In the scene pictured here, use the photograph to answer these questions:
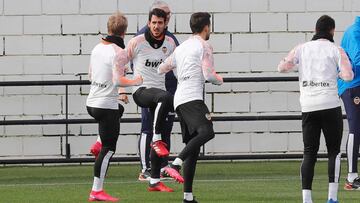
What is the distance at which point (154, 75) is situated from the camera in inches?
463

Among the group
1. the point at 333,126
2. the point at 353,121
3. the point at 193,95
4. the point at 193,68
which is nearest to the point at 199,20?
the point at 193,68

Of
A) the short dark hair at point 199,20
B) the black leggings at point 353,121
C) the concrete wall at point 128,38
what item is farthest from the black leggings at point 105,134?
the concrete wall at point 128,38

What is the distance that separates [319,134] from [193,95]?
3.59 ft

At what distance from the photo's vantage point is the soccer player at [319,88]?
975 centimetres

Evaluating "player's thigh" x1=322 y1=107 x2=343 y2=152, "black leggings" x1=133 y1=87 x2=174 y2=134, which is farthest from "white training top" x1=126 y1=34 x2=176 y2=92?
"player's thigh" x1=322 y1=107 x2=343 y2=152

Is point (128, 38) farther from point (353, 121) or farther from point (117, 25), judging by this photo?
point (117, 25)

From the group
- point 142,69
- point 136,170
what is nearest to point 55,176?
point 136,170

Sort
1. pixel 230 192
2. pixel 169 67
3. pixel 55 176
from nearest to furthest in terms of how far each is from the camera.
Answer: pixel 169 67 → pixel 230 192 → pixel 55 176

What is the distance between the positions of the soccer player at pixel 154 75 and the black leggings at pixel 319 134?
1.70 meters

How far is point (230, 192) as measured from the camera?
37.8ft

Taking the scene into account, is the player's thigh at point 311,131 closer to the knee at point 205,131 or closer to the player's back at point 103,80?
the knee at point 205,131

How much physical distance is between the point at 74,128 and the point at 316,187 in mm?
4344

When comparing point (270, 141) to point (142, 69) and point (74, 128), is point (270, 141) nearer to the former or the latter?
point (74, 128)

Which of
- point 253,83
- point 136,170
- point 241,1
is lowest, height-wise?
point 136,170
